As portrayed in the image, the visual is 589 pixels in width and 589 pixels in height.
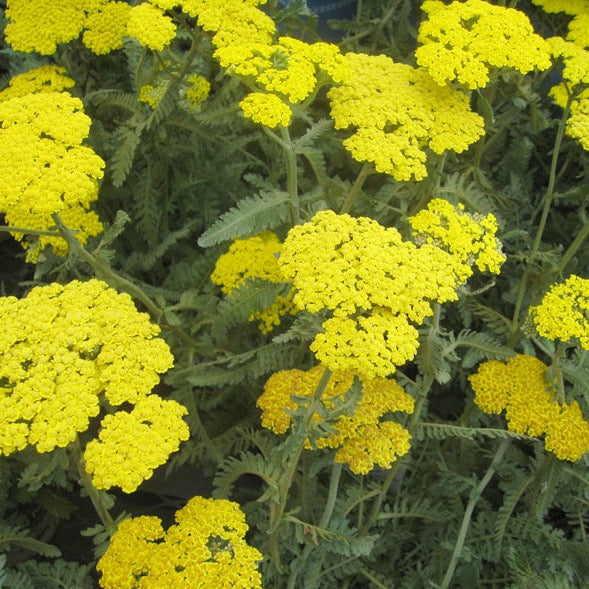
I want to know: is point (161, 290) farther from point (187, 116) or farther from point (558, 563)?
point (558, 563)

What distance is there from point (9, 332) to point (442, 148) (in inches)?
61.5

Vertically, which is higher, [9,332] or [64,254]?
[9,332]

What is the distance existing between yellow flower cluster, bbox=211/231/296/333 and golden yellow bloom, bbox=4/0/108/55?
1139 mm

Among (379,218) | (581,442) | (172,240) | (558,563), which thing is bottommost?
(558,563)

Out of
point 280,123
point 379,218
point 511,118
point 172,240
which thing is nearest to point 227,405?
point 172,240

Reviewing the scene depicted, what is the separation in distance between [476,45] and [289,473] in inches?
67.0

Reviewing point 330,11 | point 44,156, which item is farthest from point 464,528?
point 330,11

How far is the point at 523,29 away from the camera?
2480 millimetres

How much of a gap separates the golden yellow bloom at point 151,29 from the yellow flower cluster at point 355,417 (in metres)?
1.31

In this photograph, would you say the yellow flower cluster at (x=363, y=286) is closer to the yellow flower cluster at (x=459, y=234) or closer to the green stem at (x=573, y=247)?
the yellow flower cluster at (x=459, y=234)

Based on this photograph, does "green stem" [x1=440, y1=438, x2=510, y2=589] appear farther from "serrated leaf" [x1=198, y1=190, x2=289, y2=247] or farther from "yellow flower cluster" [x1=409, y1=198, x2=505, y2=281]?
"serrated leaf" [x1=198, y1=190, x2=289, y2=247]

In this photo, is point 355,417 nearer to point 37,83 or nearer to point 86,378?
point 86,378

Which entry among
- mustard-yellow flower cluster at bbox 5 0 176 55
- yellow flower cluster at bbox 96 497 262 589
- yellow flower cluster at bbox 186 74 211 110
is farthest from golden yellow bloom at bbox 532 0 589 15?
yellow flower cluster at bbox 96 497 262 589

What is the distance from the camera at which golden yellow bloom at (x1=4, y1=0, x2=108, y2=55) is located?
2.65 meters
